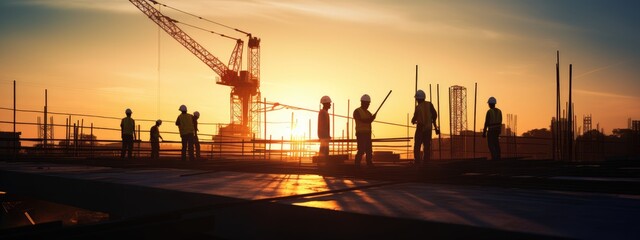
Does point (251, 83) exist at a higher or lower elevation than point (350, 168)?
higher

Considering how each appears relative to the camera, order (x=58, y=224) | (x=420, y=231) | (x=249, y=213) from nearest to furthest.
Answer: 1. (x=420, y=231)
2. (x=58, y=224)
3. (x=249, y=213)

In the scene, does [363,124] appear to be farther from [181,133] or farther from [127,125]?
[127,125]

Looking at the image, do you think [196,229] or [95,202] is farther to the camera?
[95,202]

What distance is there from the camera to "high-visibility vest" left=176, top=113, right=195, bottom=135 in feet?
53.5

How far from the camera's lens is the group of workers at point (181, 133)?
16.3 m

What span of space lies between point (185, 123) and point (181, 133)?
363 millimetres

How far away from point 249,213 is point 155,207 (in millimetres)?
1943

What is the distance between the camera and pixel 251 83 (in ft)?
262

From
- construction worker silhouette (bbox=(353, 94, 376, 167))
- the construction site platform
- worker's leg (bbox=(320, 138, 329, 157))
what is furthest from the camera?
worker's leg (bbox=(320, 138, 329, 157))

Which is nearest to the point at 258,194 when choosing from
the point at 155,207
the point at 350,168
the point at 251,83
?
the point at 155,207

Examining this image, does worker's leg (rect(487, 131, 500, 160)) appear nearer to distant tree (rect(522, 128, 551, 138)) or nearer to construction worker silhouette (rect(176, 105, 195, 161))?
construction worker silhouette (rect(176, 105, 195, 161))

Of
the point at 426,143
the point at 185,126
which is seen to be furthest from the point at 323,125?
the point at 185,126

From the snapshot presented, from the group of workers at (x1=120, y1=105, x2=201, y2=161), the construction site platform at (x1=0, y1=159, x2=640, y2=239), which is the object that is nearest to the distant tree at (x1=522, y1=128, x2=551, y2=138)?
the group of workers at (x1=120, y1=105, x2=201, y2=161)

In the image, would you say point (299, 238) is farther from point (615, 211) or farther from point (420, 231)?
point (615, 211)
